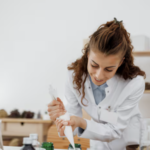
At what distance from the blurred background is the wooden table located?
1.25 ft

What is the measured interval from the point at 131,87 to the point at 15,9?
7.95 ft

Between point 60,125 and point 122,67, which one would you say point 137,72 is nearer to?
point 122,67

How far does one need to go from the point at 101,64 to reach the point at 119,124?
0.39 metres

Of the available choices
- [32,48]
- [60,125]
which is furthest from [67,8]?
[60,125]

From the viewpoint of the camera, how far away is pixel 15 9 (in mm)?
3088

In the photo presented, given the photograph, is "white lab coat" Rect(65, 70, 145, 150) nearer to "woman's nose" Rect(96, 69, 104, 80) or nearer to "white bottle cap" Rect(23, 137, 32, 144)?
"woman's nose" Rect(96, 69, 104, 80)

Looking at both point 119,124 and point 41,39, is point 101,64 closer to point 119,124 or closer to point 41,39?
point 119,124

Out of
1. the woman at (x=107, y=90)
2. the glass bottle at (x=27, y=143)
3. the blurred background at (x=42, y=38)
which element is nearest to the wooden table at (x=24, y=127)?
the blurred background at (x=42, y=38)

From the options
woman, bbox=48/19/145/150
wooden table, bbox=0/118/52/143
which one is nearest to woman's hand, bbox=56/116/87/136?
woman, bbox=48/19/145/150

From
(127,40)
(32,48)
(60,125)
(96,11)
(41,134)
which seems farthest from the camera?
(32,48)

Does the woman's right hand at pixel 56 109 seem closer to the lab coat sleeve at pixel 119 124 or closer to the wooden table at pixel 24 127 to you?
the lab coat sleeve at pixel 119 124

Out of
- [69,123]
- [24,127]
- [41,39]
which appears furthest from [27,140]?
[41,39]

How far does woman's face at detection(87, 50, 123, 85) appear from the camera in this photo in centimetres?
100

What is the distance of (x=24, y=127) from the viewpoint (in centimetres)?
247
